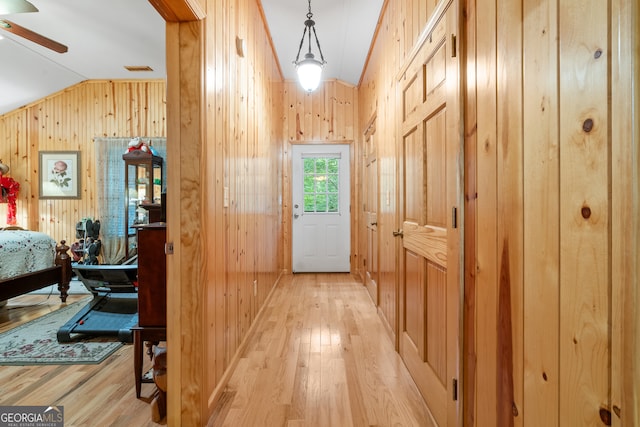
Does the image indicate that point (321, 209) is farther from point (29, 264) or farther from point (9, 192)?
point (9, 192)

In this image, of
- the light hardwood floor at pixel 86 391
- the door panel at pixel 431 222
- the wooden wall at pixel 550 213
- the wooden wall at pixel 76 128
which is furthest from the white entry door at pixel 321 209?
the wooden wall at pixel 550 213

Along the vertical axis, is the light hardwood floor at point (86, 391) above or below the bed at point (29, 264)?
below

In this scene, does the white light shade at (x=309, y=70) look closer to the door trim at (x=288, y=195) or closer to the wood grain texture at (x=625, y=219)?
the door trim at (x=288, y=195)

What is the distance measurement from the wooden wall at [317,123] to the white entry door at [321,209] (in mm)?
100

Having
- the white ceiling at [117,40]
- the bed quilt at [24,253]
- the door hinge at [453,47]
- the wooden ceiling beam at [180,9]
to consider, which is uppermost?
the white ceiling at [117,40]

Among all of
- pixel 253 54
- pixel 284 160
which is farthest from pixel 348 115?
pixel 253 54

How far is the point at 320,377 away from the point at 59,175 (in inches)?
233

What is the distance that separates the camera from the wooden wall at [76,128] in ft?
17.6

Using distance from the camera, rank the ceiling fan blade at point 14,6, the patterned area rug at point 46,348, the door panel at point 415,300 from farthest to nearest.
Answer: the ceiling fan blade at point 14,6, the patterned area rug at point 46,348, the door panel at point 415,300

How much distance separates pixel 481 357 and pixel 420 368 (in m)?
0.79

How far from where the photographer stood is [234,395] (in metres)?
1.76

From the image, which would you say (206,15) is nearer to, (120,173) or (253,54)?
(253,54)
